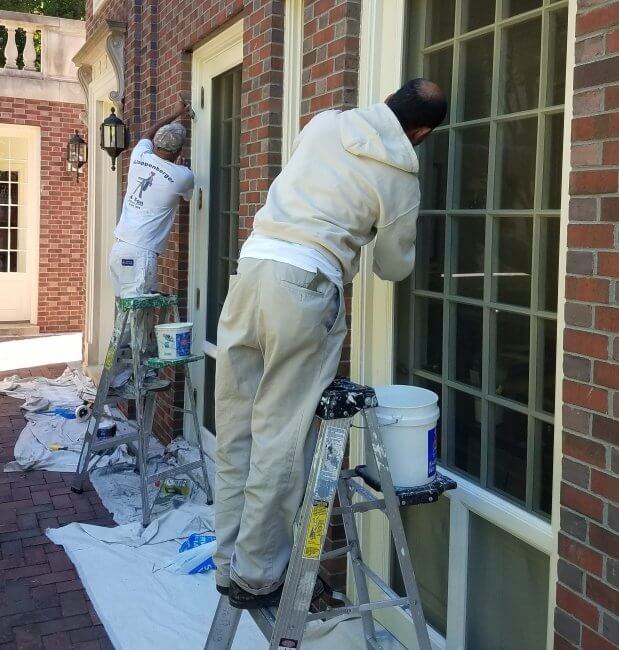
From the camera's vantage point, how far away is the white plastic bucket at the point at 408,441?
274 centimetres

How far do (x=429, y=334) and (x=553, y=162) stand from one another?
3.14 ft

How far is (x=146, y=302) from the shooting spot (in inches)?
209

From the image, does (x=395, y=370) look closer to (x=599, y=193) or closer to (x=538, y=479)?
(x=538, y=479)

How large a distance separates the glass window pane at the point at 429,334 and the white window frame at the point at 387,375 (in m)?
0.16

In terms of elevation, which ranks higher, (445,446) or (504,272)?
(504,272)

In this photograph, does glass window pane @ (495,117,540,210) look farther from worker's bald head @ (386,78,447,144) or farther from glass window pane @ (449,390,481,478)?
glass window pane @ (449,390,481,478)

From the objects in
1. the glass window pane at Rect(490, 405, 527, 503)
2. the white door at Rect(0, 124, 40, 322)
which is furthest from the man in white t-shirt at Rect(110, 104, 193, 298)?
the white door at Rect(0, 124, 40, 322)

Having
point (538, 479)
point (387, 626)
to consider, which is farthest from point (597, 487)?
point (387, 626)

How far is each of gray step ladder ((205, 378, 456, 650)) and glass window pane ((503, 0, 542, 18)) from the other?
1.40 metres

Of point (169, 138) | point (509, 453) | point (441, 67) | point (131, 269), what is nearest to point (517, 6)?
point (441, 67)

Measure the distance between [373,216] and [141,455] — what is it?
8.97ft

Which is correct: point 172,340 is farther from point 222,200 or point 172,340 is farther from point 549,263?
point 549,263

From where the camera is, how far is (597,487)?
91.0 inches

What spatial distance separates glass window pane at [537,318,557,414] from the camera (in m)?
2.68
